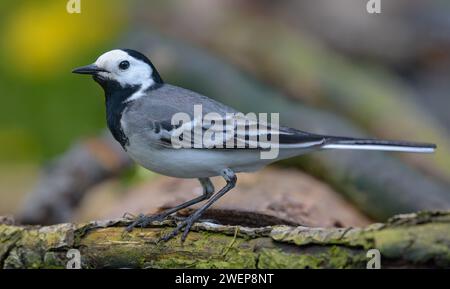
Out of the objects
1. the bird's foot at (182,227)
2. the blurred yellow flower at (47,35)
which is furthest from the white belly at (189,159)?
the blurred yellow flower at (47,35)

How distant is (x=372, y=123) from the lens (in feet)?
21.5

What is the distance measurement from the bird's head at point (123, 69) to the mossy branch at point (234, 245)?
86 centimetres

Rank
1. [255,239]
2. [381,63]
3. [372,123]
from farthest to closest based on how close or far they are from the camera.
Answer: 1. [381,63]
2. [372,123]
3. [255,239]

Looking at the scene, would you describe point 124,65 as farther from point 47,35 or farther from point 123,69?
point 47,35

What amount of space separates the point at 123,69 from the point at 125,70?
Answer: 0.01m

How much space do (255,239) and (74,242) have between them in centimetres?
67

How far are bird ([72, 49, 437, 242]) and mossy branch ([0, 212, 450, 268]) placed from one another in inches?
11.7

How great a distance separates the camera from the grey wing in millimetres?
3777

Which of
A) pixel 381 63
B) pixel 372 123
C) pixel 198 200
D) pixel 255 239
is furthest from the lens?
pixel 381 63

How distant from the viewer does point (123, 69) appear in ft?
13.4

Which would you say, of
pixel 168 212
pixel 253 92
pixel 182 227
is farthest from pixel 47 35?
pixel 182 227

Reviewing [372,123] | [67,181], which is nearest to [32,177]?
[67,181]

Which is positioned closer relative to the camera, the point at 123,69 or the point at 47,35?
the point at 123,69
